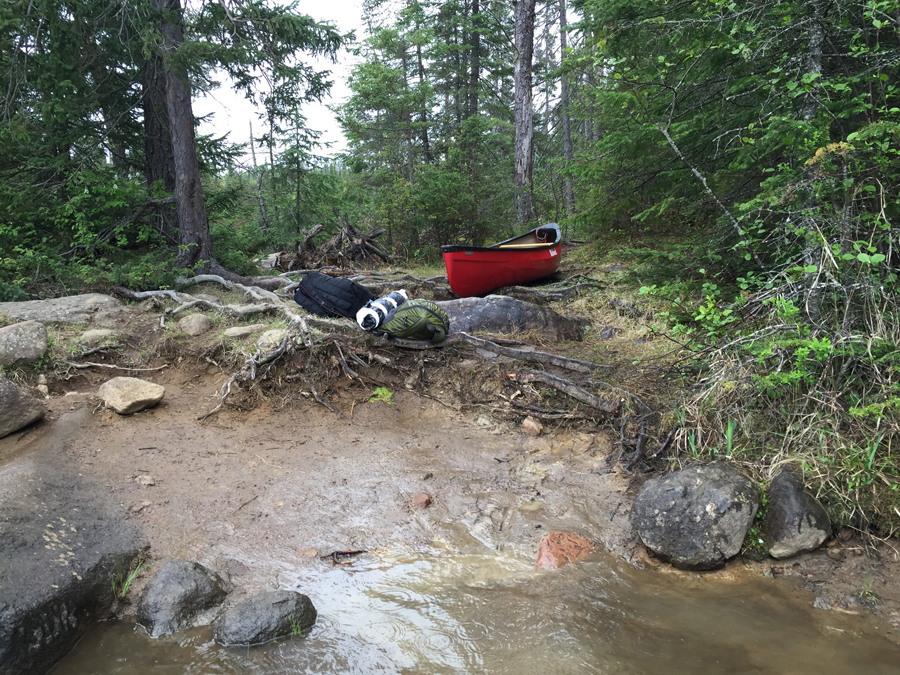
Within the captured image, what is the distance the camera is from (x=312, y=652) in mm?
2760

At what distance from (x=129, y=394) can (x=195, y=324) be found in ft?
5.01

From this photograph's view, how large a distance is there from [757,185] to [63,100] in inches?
373

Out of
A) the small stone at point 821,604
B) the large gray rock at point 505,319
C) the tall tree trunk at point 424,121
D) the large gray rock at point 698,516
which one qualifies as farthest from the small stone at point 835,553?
the tall tree trunk at point 424,121

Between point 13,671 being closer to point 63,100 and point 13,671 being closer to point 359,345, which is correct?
point 359,345

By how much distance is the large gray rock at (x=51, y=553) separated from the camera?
264cm

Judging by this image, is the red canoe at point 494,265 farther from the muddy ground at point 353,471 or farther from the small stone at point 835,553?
the small stone at point 835,553

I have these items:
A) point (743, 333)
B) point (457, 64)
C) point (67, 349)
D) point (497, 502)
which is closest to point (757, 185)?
point (743, 333)

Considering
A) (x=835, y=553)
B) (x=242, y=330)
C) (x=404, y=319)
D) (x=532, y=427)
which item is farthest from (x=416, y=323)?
(x=835, y=553)

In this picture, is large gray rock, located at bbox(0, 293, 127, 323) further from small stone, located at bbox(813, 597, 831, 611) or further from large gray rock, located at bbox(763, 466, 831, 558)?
small stone, located at bbox(813, 597, 831, 611)

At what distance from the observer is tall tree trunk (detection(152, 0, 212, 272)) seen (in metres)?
7.38

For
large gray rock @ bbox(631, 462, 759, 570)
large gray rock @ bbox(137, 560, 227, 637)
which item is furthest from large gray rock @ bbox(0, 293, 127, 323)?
large gray rock @ bbox(631, 462, 759, 570)

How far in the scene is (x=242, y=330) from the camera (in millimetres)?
5934

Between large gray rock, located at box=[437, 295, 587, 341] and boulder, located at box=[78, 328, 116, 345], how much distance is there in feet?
13.6

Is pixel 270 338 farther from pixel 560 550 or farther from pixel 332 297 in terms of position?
pixel 560 550
